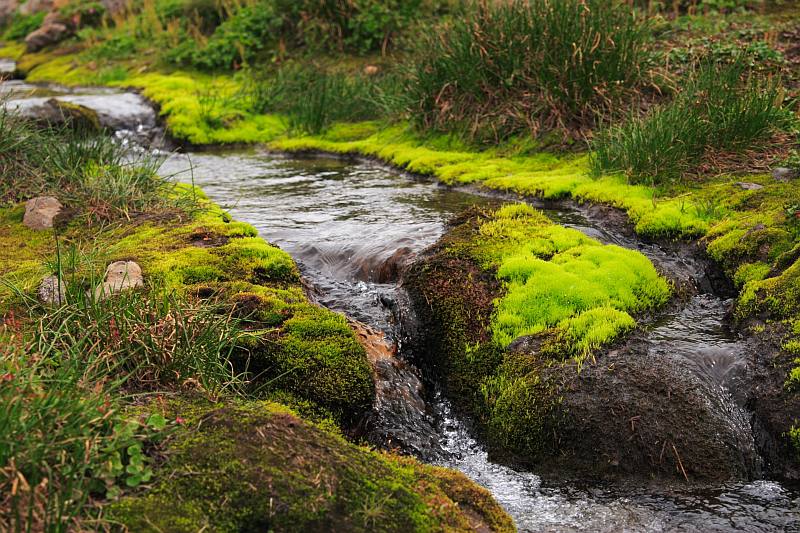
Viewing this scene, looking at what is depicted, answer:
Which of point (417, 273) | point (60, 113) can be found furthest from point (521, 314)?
point (60, 113)

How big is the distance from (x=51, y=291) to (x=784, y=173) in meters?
6.45

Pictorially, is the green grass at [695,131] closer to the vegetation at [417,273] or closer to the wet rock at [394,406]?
the vegetation at [417,273]

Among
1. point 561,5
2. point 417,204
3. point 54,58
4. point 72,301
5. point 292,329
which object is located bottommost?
point 54,58

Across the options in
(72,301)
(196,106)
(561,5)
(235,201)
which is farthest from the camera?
(196,106)

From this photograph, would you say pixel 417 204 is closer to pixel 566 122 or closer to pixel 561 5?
pixel 566 122

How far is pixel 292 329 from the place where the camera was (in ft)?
15.4

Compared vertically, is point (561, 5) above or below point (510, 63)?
above

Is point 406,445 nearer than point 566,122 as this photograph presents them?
Yes

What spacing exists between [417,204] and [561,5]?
345cm

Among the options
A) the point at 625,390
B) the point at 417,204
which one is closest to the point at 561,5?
the point at 417,204

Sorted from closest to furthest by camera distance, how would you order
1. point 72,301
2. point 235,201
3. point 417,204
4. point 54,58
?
point 72,301
point 417,204
point 235,201
point 54,58

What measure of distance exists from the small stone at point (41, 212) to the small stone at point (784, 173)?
672 cm

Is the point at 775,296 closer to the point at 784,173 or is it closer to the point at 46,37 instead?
the point at 784,173

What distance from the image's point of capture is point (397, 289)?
19.5 feet
